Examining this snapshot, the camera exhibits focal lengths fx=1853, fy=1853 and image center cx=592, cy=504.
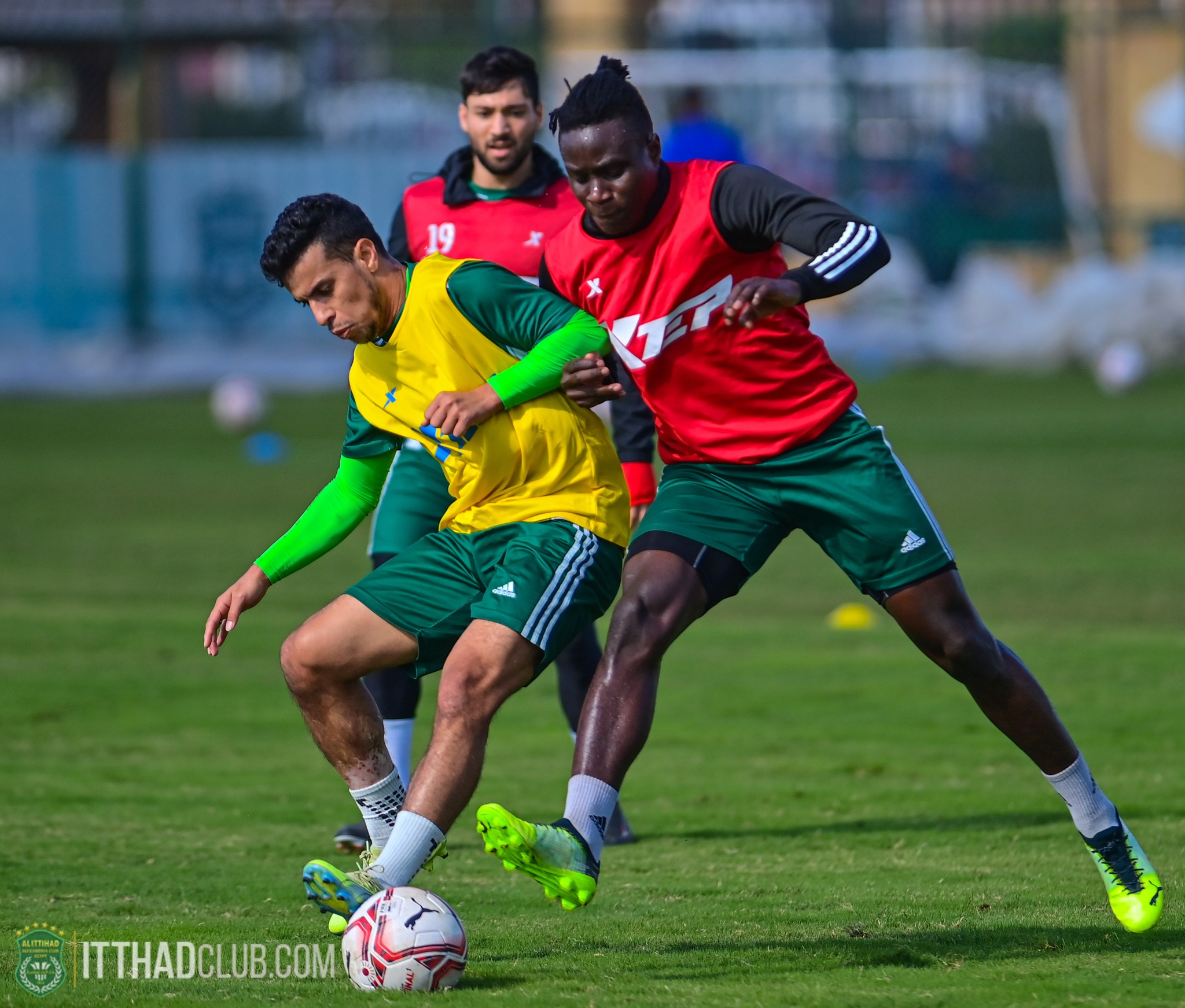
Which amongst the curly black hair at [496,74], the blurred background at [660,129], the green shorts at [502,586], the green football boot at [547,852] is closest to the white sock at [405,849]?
the green football boot at [547,852]

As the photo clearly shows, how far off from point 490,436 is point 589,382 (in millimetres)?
320

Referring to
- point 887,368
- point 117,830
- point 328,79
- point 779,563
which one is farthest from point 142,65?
point 117,830

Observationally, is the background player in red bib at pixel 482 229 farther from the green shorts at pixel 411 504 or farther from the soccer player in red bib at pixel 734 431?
the soccer player in red bib at pixel 734 431

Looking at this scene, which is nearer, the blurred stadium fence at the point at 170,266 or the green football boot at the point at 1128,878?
the green football boot at the point at 1128,878

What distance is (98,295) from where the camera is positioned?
24.6 meters

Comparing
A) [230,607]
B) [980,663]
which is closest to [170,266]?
[230,607]

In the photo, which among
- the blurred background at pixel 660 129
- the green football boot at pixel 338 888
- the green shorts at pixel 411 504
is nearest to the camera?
the green football boot at pixel 338 888

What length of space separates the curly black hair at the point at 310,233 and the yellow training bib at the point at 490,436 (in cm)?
24

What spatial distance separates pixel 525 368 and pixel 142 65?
73.9 ft

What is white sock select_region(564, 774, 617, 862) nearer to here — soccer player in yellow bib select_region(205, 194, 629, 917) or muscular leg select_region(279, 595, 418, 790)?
soccer player in yellow bib select_region(205, 194, 629, 917)

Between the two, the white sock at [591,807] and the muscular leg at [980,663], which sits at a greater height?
the muscular leg at [980,663]

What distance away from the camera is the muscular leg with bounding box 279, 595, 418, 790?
4.88m

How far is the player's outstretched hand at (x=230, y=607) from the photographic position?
5105 millimetres

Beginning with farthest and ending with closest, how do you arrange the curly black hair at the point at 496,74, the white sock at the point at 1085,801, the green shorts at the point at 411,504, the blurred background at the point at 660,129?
the blurred background at the point at 660,129, the curly black hair at the point at 496,74, the green shorts at the point at 411,504, the white sock at the point at 1085,801
